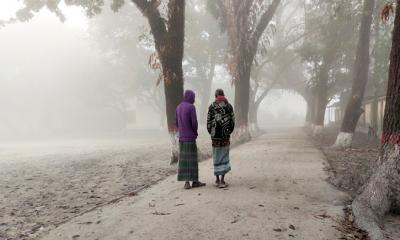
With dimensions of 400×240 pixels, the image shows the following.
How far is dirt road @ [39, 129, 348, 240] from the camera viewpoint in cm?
641

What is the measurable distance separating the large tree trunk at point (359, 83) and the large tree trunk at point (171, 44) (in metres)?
7.94

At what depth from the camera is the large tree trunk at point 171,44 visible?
14.1 meters

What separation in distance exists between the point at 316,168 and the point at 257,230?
6344 mm

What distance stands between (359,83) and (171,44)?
870 cm

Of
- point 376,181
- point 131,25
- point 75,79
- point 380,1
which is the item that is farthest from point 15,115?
point 376,181

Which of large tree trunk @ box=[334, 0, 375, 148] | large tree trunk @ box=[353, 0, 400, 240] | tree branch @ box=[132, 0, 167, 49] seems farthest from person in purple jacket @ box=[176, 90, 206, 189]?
large tree trunk @ box=[334, 0, 375, 148]

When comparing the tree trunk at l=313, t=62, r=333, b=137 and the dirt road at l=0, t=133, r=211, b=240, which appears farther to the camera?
the tree trunk at l=313, t=62, r=333, b=137

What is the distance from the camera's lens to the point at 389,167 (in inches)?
312

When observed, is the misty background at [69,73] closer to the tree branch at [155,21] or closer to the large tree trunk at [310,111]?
the large tree trunk at [310,111]

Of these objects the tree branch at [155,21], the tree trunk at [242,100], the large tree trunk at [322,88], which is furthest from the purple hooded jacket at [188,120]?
the large tree trunk at [322,88]

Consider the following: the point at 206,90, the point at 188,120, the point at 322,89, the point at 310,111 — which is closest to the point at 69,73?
the point at 206,90

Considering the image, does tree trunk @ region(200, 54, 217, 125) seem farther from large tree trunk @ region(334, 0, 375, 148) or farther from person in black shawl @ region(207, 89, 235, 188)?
person in black shawl @ region(207, 89, 235, 188)

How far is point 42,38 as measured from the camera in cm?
5516

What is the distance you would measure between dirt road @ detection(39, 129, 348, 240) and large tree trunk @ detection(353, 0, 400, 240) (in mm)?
506
